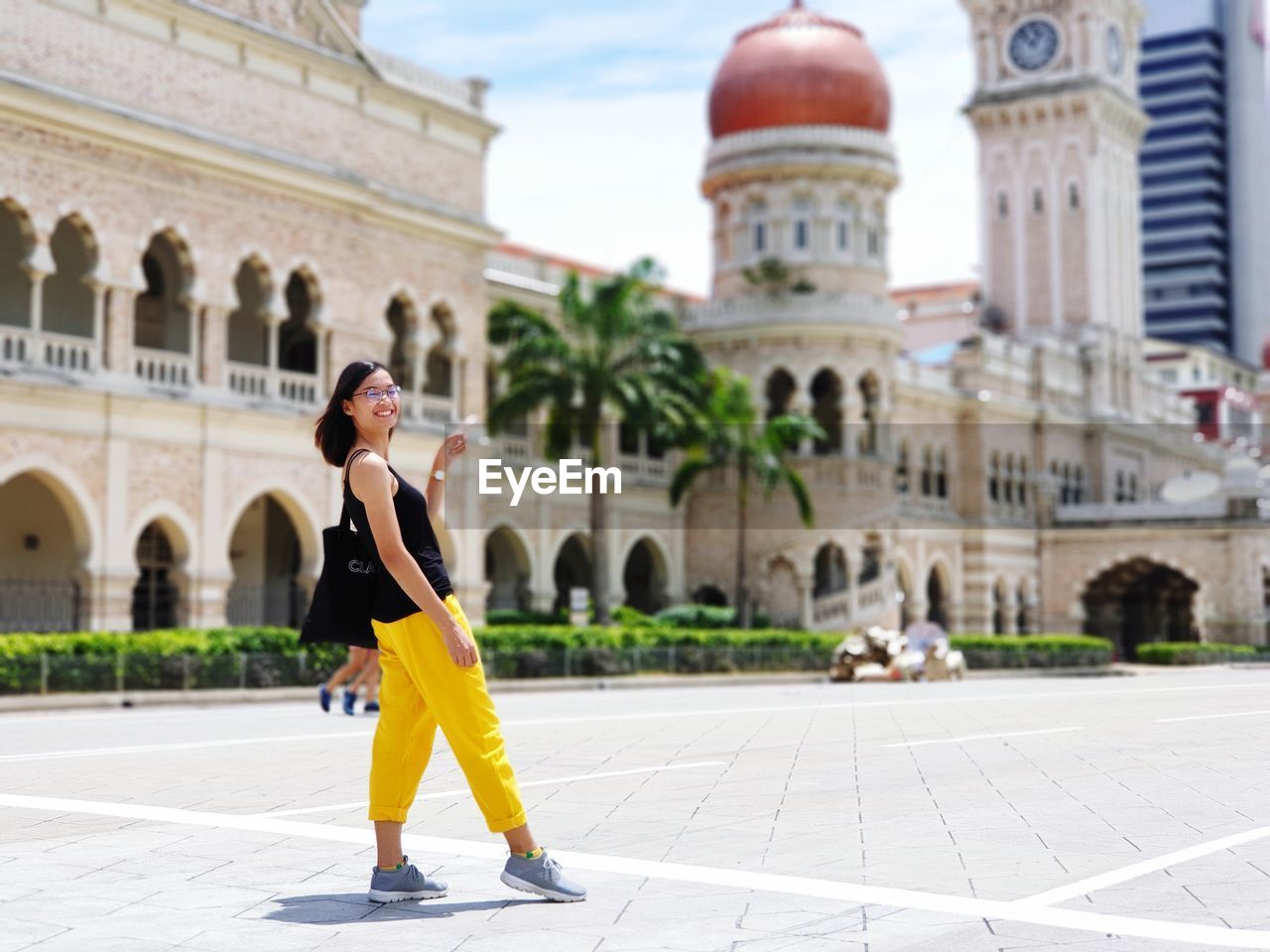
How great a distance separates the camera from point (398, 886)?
240 inches

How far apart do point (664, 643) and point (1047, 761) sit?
69.7 feet

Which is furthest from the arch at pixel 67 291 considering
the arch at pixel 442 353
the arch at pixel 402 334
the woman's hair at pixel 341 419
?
the woman's hair at pixel 341 419

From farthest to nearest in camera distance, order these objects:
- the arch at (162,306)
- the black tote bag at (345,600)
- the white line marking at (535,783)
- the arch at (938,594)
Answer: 1. the arch at (938,594)
2. the arch at (162,306)
3. the white line marking at (535,783)
4. the black tote bag at (345,600)

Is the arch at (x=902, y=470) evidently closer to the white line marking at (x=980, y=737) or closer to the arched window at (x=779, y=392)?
the arched window at (x=779, y=392)

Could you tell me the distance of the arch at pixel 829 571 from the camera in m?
44.0

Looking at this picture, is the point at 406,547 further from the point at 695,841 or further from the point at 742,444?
the point at 742,444

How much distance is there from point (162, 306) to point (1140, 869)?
26781 millimetres

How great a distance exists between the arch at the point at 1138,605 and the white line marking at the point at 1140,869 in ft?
163

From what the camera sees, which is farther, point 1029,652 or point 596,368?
point 1029,652

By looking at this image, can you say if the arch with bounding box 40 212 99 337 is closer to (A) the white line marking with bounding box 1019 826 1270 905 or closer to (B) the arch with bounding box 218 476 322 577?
(B) the arch with bounding box 218 476 322 577

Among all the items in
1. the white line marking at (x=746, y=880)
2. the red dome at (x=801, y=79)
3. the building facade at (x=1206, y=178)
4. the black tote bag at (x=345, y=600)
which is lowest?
the white line marking at (x=746, y=880)

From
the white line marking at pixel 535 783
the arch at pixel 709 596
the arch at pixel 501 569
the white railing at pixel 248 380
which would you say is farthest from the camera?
the arch at pixel 709 596

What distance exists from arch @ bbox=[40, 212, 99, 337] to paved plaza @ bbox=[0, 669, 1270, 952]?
56.7ft

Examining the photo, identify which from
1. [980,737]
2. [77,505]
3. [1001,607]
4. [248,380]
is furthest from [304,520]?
[1001,607]
